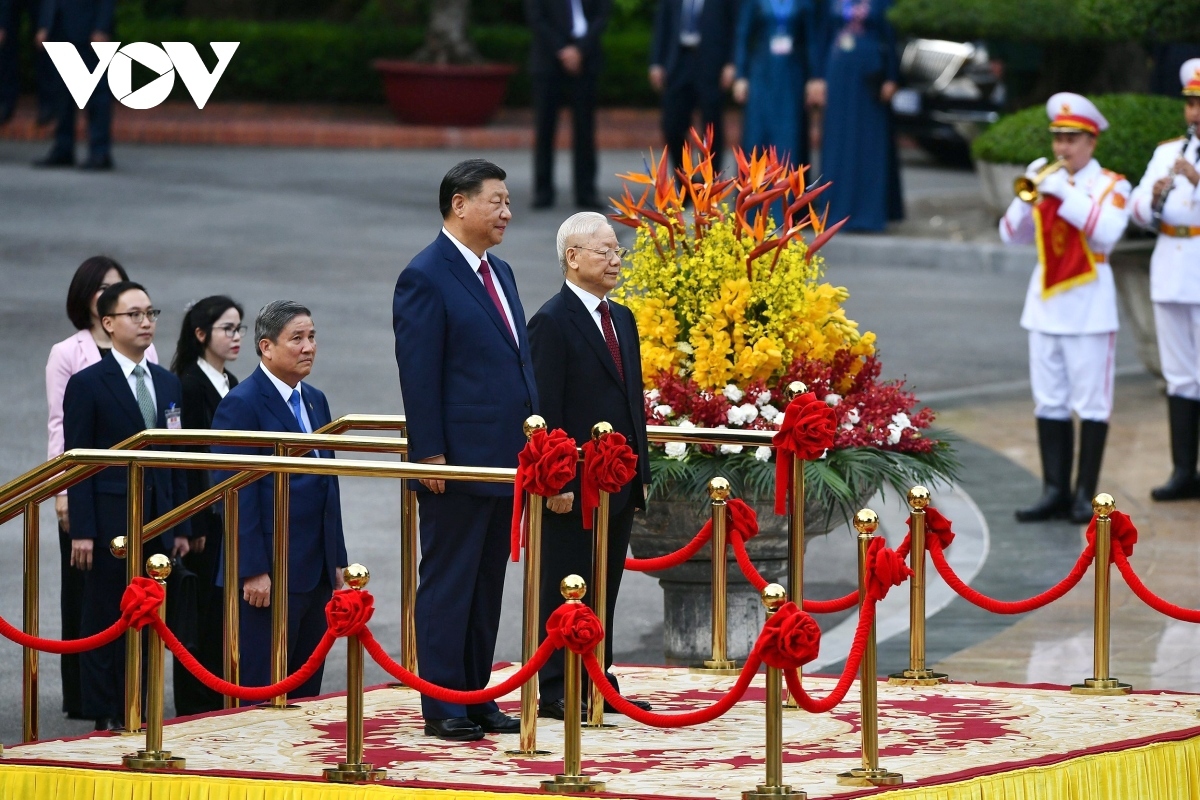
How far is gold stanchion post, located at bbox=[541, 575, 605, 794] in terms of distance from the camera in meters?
5.36

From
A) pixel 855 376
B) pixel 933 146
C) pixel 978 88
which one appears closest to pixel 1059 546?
pixel 855 376

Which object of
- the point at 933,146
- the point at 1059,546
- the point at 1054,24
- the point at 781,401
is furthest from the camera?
the point at 933,146

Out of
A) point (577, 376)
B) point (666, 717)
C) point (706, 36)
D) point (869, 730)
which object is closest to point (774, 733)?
point (666, 717)

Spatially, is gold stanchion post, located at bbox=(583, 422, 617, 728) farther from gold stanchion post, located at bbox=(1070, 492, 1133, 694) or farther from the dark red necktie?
gold stanchion post, located at bbox=(1070, 492, 1133, 694)

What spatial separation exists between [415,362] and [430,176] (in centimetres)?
1494

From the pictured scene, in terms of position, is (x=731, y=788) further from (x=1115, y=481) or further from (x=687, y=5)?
(x=687, y=5)

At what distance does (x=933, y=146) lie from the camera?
Result: 2302cm

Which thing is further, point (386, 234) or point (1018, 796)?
point (386, 234)

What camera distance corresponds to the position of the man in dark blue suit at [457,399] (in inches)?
241

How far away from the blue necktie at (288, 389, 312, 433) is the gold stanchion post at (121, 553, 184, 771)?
1337 millimetres

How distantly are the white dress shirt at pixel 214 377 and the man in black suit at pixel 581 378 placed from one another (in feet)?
5.78

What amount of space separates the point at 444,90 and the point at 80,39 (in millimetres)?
6038

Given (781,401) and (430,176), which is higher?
(430,176)

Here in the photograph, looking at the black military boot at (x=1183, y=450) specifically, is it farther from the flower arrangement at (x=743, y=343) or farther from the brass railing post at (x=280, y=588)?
the brass railing post at (x=280, y=588)
